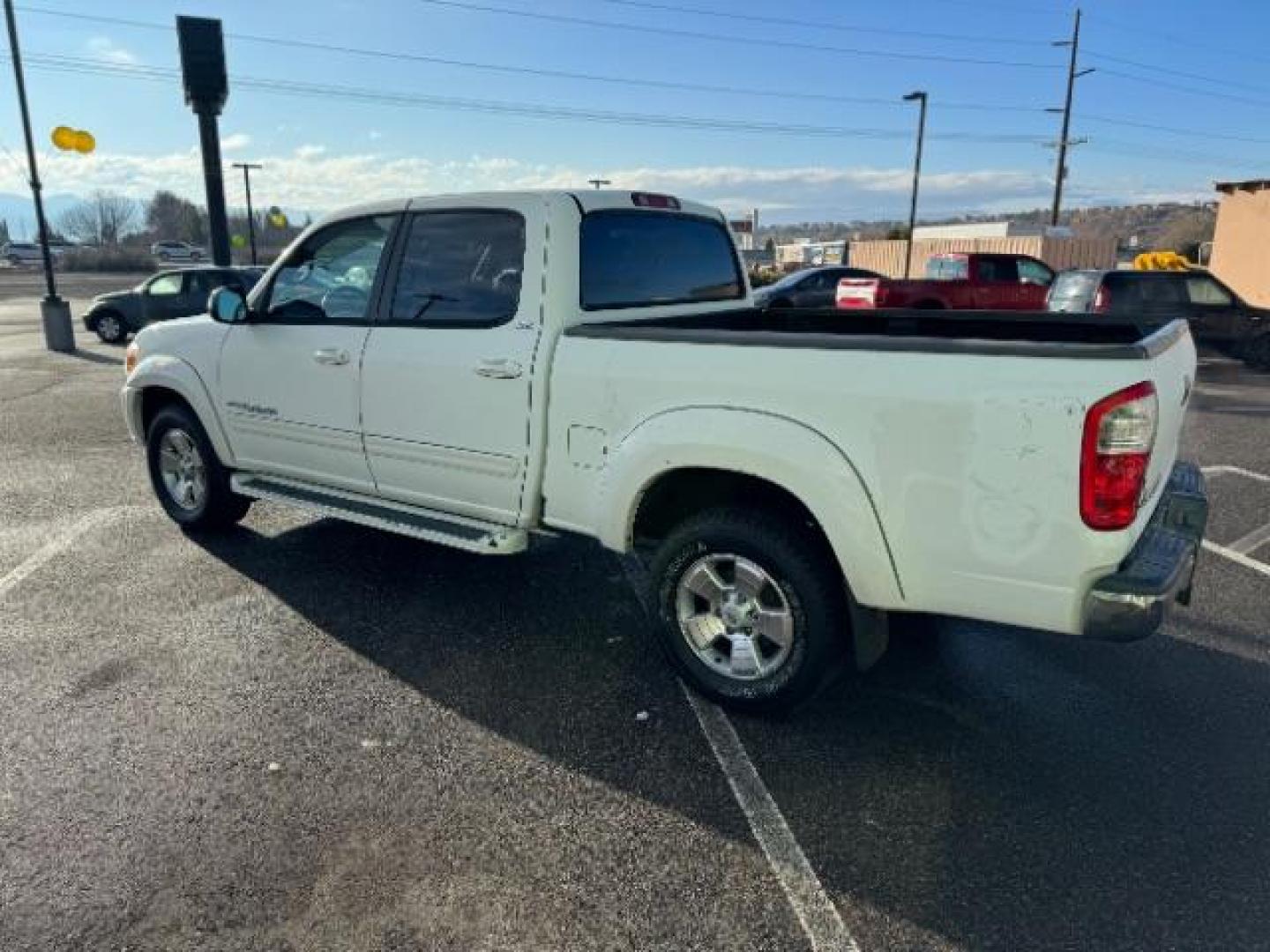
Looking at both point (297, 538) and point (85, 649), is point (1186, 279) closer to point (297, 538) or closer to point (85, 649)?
point (297, 538)

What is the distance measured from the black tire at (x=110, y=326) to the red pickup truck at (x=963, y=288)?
14.5 meters

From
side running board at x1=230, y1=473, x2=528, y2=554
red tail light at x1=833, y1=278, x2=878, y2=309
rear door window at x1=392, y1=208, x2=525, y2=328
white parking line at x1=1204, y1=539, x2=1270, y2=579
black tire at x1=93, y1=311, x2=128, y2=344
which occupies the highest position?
rear door window at x1=392, y1=208, x2=525, y2=328

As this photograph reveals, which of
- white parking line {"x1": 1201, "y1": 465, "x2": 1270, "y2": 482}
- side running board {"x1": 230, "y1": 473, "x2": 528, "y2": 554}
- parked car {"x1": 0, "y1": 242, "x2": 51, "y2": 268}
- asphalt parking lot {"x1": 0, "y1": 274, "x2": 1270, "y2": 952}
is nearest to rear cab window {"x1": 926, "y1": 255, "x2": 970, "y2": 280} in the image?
white parking line {"x1": 1201, "y1": 465, "x2": 1270, "y2": 482}

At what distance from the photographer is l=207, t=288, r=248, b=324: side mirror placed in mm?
4754

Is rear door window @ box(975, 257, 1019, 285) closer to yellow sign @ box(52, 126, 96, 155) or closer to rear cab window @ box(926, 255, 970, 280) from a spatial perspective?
rear cab window @ box(926, 255, 970, 280)

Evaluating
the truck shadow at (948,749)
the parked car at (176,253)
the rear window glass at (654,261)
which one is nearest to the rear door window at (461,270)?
the rear window glass at (654,261)

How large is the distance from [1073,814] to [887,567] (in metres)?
0.98

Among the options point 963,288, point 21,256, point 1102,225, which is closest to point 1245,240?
point 963,288

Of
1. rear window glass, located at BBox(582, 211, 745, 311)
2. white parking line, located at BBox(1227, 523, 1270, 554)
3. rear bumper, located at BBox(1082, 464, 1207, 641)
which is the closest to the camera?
rear bumper, located at BBox(1082, 464, 1207, 641)

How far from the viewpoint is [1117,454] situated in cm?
261

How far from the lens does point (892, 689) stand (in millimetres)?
3742

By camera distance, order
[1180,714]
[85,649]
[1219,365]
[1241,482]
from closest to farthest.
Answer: [1180,714]
[85,649]
[1241,482]
[1219,365]

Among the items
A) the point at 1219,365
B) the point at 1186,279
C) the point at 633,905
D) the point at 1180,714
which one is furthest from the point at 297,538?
the point at 1219,365

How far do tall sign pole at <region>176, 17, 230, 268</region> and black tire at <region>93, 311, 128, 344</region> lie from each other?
4067mm
